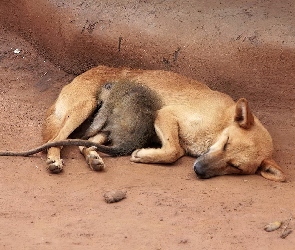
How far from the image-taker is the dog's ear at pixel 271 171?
6738 mm

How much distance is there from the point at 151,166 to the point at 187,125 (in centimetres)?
64

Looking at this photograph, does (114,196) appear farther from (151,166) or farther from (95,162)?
(151,166)

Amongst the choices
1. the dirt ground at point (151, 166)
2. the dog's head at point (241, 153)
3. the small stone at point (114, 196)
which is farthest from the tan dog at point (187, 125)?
the small stone at point (114, 196)

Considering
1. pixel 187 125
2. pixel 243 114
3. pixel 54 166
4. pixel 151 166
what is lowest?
pixel 151 166

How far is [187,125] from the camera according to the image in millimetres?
7281

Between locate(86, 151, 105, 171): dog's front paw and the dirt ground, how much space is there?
6 cm

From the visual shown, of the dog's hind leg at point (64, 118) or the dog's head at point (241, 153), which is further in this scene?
the dog's hind leg at point (64, 118)

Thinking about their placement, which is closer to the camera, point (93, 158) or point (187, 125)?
point (93, 158)

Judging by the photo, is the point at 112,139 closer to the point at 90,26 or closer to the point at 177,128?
the point at 177,128

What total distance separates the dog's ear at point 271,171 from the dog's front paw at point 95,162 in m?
1.57

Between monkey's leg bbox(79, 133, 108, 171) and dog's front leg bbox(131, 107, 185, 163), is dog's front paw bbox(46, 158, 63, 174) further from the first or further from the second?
dog's front leg bbox(131, 107, 185, 163)

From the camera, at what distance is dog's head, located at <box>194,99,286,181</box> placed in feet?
22.1

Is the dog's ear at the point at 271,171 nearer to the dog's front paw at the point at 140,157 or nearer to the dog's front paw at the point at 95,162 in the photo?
the dog's front paw at the point at 140,157

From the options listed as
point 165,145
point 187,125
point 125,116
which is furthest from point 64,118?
point 187,125
